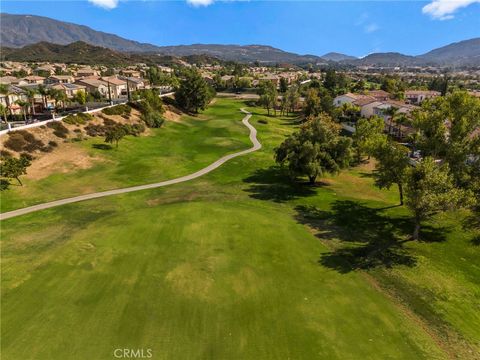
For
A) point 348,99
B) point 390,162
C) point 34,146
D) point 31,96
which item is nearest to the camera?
point 390,162

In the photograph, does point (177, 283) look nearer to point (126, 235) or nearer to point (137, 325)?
point (137, 325)

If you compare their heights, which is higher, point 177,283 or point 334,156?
point 334,156

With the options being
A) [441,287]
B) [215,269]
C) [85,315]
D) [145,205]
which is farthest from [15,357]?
[441,287]

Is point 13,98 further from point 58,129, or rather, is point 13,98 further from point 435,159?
point 435,159

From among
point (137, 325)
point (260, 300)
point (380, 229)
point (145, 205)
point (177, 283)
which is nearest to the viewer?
point (137, 325)

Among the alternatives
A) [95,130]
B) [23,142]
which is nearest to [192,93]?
[95,130]

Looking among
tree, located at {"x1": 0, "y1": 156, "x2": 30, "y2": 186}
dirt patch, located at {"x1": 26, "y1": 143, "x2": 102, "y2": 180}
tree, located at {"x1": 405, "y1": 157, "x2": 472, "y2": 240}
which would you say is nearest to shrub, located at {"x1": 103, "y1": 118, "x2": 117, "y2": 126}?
dirt patch, located at {"x1": 26, "y1": 143, "x2": 102, "y2": 180}

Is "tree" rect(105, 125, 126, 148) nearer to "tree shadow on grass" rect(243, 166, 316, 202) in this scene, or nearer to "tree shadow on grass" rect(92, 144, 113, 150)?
"tree shadow on grass" rect(92, 144, 113, 150)

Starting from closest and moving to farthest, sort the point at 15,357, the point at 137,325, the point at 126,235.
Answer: the point at 15,357 → the point at 137,325 → the point at 126,235
